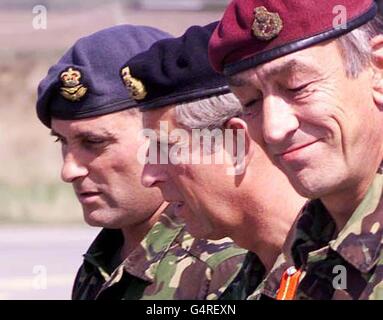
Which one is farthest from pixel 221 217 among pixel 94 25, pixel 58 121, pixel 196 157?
pixel 94 25

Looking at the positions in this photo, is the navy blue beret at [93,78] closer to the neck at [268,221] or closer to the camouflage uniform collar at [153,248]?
the camouflage uniform collar at [153,248]

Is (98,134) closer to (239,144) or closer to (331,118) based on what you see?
(239,144)

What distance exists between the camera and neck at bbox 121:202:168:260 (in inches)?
160

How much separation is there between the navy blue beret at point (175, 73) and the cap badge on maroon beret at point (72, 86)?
47 centimetres

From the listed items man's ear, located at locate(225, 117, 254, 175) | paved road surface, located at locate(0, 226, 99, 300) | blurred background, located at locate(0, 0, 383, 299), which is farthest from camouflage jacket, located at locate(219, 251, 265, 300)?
paved road surface, located at locate(0, 226, 99, 300)

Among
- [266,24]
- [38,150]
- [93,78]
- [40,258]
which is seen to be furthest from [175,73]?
[38,150]

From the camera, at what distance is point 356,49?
2.64 meters

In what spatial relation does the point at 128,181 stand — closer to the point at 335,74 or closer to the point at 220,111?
the point at 220,111

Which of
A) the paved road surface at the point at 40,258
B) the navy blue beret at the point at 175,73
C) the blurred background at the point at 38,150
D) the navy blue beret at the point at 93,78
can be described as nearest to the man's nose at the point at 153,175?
the navy blue beret at the point at 175,73

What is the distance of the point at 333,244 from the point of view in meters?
2.63

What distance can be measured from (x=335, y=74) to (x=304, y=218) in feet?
1.28

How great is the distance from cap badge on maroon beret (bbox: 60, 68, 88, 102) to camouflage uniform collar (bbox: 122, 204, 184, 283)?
1.63ft

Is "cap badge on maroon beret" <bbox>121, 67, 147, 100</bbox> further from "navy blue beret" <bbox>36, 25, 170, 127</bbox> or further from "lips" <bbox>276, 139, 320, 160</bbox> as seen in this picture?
"lips" <bbox>276, 139, 320, 160</bbox>

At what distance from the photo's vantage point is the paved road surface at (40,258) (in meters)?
11.2
